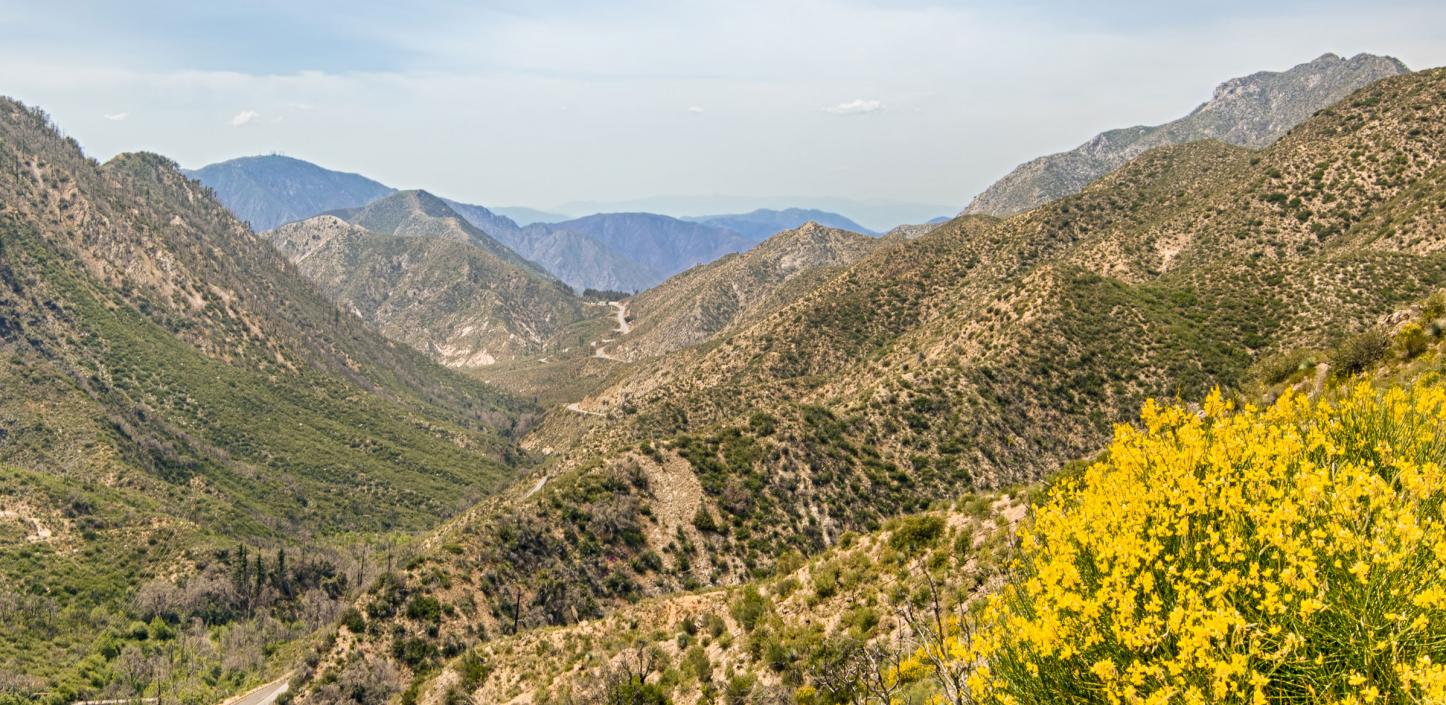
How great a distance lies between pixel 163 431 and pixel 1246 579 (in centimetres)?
12808

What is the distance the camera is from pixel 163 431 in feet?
337

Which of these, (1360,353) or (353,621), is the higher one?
(1360,353)

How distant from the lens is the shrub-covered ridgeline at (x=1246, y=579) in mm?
4980

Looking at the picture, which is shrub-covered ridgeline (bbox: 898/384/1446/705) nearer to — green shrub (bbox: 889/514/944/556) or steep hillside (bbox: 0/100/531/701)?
green shrub (bbox: 889/514/944/556)

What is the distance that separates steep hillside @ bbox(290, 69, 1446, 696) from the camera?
128 ft

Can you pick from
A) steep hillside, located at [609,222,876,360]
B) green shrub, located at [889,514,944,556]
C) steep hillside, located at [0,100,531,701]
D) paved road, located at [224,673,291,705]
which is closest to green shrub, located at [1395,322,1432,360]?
green shrub, located at [889,514,944,556]

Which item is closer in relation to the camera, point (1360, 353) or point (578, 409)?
point (1360, 353)

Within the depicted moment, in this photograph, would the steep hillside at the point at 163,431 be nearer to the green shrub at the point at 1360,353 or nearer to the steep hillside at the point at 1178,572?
the steep hillside at the point at 1178,572

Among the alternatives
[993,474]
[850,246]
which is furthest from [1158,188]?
[850,246]

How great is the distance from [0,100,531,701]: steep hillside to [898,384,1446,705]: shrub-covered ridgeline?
7840 centimetres

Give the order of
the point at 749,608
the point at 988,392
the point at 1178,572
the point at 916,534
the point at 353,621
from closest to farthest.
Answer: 1. the point at 1178,572
2. the point at 916,534
3. the point at 749,608
4. the point at 353,621
5. the point at 988,392

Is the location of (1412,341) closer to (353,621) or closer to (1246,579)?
(1246,579)

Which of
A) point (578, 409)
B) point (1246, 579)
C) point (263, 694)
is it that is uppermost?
point (1246, 579)

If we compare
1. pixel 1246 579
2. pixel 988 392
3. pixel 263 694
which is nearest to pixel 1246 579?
pixel 1246 579
